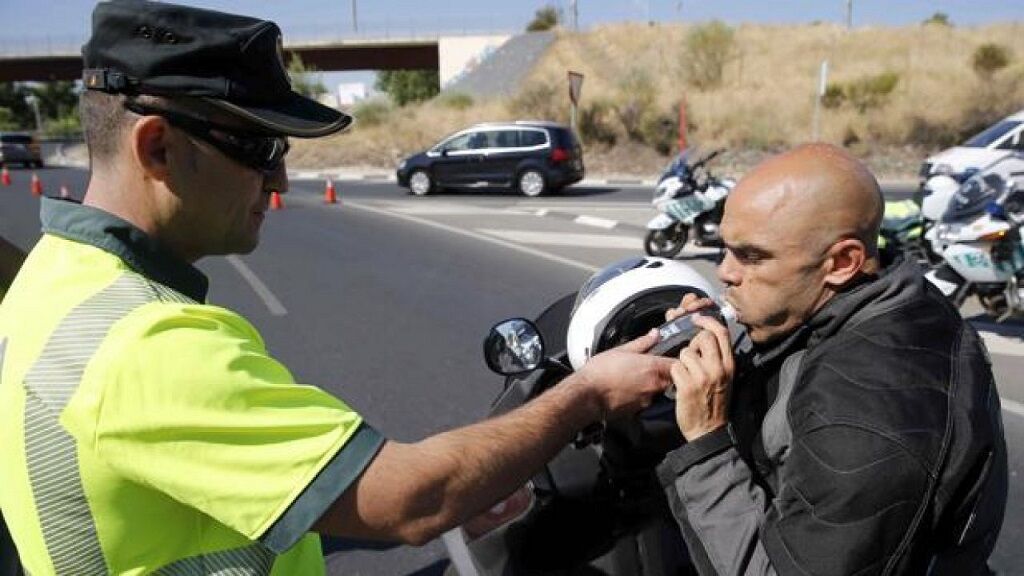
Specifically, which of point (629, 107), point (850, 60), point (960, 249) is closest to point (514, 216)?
point (960, 249)

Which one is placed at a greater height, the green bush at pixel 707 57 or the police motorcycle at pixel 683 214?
the green bush at pixel 707 57

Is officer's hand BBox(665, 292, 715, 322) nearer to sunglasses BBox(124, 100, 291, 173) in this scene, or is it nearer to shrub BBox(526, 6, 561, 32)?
sunglasses BBox(124, 100, 291, 173)

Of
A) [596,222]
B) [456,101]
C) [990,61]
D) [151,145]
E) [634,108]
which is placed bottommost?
[596,222]

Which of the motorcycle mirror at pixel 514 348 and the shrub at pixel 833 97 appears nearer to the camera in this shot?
the motorcycle mirror at pixel 514 348

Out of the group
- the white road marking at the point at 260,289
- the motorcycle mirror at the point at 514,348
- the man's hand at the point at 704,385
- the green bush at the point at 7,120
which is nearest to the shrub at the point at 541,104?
the white road marking at the point at 260,289

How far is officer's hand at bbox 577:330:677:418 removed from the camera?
1.61 m

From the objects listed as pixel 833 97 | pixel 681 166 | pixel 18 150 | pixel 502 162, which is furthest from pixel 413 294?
pixel 833 97

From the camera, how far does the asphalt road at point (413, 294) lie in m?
4.72

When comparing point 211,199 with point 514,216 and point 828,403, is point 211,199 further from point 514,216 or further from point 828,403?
point 514,216

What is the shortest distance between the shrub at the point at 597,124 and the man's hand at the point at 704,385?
26930mm

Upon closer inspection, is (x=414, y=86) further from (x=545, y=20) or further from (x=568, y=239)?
(x=568, y=239)

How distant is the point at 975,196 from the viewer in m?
6.50

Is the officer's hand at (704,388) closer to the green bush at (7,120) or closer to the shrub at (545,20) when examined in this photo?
the shrub at (545,20)

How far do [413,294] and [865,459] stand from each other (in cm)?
671
